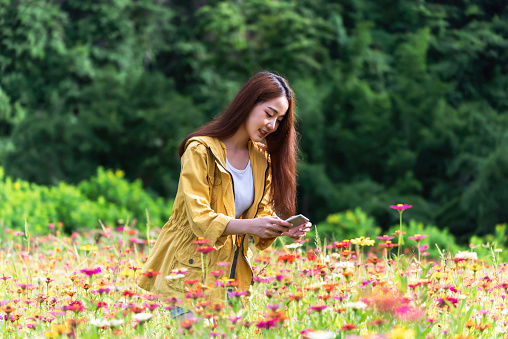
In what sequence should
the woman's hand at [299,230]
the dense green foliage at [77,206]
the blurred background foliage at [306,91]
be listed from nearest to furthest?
the woman's hand at [299,230], the dense green foliage at [77,206], the blurred background foliage at [306,91]

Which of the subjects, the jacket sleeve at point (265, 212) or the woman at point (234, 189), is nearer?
the woman at point (234, 189)

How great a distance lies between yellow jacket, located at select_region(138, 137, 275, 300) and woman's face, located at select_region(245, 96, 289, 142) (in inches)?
6.2

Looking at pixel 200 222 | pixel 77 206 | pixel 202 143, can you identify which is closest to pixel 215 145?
pixel 202 143

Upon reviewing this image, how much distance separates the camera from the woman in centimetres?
233

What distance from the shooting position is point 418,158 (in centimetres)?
1007

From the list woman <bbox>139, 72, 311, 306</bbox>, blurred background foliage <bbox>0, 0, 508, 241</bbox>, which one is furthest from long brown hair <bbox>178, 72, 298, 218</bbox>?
blurred background foliage <bbox>0, 0, 508, 241</bbox>

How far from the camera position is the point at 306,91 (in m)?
11.5

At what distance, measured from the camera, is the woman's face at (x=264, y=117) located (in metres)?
2.57

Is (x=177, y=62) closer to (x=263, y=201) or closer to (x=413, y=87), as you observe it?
(x=413, y=87)

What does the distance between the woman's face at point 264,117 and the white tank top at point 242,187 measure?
0.16 metres

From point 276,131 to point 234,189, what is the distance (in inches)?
16.0

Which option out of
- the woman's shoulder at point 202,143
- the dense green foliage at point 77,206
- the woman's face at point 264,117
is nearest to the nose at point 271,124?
the woman's face at point 264,117

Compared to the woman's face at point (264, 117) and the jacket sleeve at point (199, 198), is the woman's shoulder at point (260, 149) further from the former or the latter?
the jacket sleeve at point (199, 198)

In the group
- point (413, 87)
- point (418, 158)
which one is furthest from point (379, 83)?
point (418, 158)
